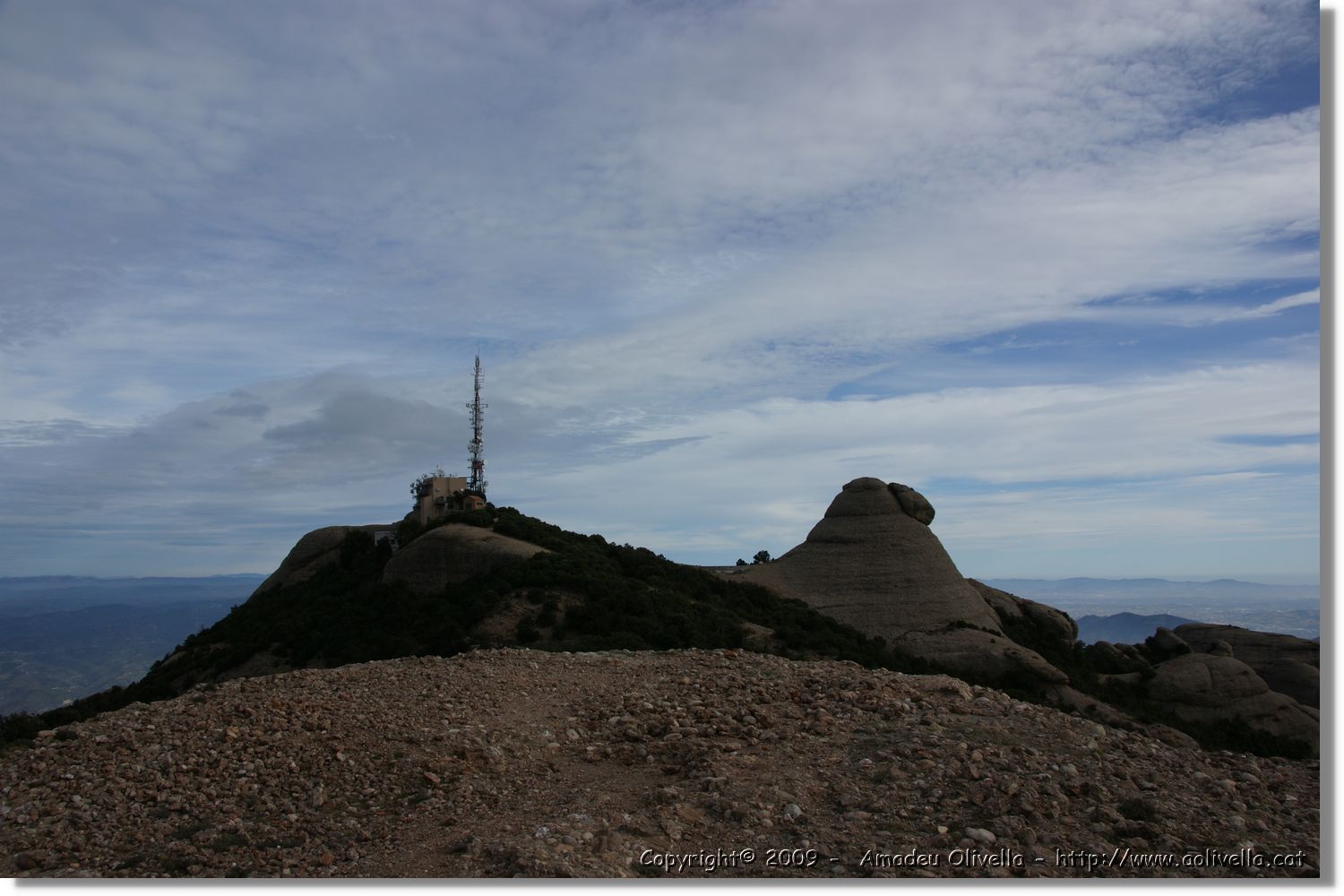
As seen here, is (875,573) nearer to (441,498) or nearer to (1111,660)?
(1111,660)

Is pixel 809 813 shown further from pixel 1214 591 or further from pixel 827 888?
pixel 1214 591

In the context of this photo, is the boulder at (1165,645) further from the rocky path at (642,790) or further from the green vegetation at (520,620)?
the rocky path at (642,790)

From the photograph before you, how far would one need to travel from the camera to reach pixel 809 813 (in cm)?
726

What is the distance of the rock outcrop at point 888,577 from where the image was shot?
3269 cm

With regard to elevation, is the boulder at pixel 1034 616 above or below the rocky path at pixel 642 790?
below

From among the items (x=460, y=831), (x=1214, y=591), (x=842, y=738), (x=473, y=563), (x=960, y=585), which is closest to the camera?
(x=460, y=831)

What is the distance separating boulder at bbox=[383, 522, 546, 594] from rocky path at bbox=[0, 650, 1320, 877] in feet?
55.0

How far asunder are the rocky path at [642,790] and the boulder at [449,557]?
660 inches

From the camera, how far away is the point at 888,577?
36000 millimetres

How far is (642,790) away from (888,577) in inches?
1161

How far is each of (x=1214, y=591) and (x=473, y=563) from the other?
5932cm

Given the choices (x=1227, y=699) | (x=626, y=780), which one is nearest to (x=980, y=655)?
(x=1227, y=699)

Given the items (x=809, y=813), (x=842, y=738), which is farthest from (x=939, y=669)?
(x=809, y=813)

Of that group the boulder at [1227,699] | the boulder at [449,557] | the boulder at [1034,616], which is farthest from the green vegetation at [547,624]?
the boulder at [1034,616]
